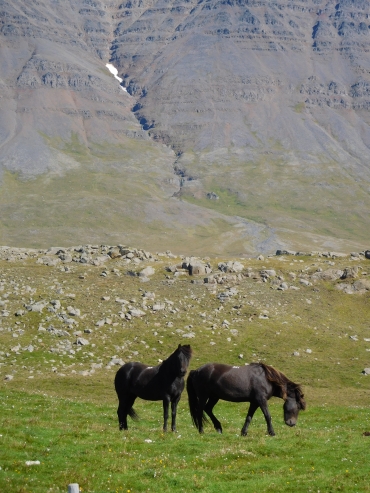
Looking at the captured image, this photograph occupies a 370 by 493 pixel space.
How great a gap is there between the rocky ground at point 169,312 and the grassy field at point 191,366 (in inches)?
6.4

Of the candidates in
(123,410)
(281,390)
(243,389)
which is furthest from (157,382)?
(281,390)

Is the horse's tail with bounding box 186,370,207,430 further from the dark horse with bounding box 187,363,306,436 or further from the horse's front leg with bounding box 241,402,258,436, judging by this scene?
the horse's front leg with bounding box 241,402,258,436

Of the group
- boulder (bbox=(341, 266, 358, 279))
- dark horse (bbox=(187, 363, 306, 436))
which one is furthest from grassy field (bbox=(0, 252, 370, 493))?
boulder (bbox=(341, 266, 358, 279))

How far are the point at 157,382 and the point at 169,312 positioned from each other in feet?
112

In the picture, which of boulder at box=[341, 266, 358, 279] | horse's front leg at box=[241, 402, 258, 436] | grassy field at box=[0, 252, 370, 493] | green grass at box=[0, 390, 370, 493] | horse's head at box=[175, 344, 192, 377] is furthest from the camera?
boulder at box=[341, 266, 358, 279]

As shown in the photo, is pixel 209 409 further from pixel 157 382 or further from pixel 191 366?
pixel 191 366

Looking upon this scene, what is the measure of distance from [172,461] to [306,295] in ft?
158

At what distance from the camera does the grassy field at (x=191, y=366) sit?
64.8ft

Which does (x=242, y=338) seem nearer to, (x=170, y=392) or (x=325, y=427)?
(x=325, y=427)

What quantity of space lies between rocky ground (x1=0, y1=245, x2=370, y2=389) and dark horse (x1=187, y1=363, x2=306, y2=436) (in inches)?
925

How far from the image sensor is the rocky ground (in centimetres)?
5459

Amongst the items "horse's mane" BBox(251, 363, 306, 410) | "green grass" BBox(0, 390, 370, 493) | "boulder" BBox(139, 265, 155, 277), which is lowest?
"green grass" BBox(0, 390, 370, 493)

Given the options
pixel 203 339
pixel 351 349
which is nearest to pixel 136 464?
pixel 203 339

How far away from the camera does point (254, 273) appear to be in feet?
229
